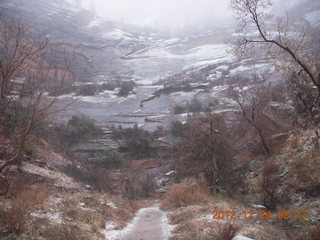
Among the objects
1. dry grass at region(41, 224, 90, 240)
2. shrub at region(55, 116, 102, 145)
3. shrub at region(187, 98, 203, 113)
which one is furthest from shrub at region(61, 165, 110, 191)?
shrub at region(187, 98, 203, 113)

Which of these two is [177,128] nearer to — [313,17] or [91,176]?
[91,176]

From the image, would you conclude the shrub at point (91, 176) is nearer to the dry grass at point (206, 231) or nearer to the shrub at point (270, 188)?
the shrub at point (270, 188)

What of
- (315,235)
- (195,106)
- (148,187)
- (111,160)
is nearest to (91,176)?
(148,187)

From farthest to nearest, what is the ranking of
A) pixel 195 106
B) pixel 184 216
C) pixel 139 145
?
pixel 195 106
pixel 139 145
pixel 184 216

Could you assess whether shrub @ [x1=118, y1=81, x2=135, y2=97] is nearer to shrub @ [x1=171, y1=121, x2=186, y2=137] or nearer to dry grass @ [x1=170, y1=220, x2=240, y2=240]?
shrub @ [x1=171, y1=121, x2=186, y2=137]

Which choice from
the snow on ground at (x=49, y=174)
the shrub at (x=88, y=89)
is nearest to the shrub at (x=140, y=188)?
the snow on ground at (x=49, y=174)

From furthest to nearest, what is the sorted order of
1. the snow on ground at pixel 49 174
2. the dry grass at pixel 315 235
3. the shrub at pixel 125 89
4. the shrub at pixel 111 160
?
the shrub at pixel 125 89 < the shrub at pixel 111 160 < the snow on ground at pixel 49 174 < the dry grass at pixel 315 235

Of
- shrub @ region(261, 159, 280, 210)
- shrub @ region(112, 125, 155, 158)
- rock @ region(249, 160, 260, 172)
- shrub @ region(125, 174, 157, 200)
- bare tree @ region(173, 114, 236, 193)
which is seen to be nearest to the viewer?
shrub @ region(261, 159, 280, 210)

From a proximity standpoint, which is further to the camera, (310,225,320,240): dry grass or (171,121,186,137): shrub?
(171,121,186,137): shrub

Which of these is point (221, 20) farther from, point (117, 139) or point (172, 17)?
point (117, 139)

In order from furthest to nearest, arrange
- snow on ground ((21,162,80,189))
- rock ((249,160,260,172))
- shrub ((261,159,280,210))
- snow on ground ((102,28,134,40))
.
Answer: snow on ground ((102,28,134,40))
snow on ground ((21,162,80,189))
rock ((249,160,260,172))
shrub ((261,159,280,210))

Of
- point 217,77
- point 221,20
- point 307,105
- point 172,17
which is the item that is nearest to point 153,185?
point 307,105

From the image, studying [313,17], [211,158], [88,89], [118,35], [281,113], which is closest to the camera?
[211,158]

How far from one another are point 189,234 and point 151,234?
153cm
